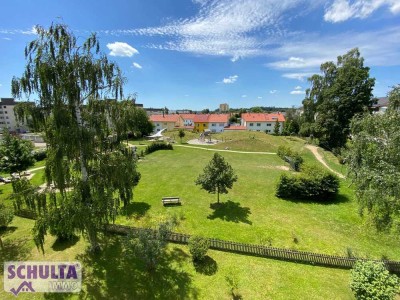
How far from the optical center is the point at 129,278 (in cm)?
1255

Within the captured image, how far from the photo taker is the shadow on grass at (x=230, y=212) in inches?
773

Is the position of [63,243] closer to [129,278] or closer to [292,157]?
[129,278]

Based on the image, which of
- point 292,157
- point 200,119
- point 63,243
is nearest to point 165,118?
point 200,119

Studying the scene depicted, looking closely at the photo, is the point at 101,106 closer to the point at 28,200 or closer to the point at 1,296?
the point at 28,200

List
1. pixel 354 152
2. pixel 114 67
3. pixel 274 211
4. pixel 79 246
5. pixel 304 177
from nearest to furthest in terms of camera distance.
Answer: pixel 114 67 → pixel 354 152 → pixel 79 246 → pixel 274 211 → pixel 304 177

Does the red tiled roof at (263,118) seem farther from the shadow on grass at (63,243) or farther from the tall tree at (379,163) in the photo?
the shadow on grass at (63,243)

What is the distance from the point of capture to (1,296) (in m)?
11.1

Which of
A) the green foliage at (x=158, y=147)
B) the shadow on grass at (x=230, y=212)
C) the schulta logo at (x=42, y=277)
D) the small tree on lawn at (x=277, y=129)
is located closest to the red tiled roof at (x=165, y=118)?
the green foliage at (x=158, y=147)

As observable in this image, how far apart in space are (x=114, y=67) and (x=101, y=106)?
83.6 inches

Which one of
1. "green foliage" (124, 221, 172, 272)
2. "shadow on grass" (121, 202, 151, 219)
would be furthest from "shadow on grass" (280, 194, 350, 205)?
"green foliage" (124, 221, 172, 272)

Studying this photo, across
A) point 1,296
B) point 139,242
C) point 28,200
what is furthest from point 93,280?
point 28,200

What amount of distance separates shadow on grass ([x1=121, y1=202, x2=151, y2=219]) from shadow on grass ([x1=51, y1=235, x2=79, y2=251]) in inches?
171

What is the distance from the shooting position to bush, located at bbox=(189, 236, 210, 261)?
13789 mm

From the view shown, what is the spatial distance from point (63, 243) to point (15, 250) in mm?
2858
